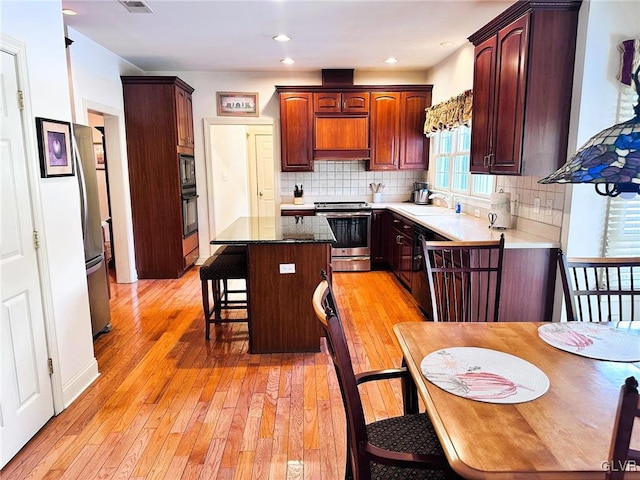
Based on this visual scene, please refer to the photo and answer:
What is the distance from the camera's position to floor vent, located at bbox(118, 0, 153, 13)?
3.11 meters

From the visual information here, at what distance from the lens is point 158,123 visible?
15.9 feet

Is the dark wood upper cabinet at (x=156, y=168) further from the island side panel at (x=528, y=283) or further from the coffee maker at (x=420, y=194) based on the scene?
the island side panel at (x=528, y=283)

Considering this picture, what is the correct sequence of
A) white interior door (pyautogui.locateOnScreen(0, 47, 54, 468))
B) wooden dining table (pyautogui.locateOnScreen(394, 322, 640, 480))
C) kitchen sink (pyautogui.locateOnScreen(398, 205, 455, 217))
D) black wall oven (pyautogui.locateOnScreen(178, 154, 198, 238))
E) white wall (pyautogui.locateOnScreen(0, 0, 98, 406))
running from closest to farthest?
wooden dining table (pyautogui.locateOnScreen(394, 322, 640, 480)), white interior door (pyautogui.locateOnScreen(0, 47, 54, 468)), white wall (pyautogui.locateOnScreen(0, 0, 98, 406)), kitchen sink (pyautogui.locateOnScreen(398, 205, 455, 217)), black wall oven (pyautogui.locateOnScreen(178, 154, 198, 238))

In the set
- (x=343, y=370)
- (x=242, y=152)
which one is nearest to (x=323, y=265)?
(x=343, y=370)

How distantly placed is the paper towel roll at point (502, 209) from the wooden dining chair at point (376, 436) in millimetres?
2271

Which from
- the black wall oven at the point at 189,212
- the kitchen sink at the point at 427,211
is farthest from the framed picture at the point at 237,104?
the kitchen sink at the point at 427,211

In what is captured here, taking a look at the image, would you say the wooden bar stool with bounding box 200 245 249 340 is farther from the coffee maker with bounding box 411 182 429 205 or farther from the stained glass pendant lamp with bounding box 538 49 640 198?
the coffee maker with bounding box 411 182 429 205

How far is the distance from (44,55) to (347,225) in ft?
12.1

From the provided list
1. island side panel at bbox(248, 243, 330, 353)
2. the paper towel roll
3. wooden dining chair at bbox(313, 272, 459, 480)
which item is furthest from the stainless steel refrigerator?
the paper towel roll

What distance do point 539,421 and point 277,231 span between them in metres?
2.49

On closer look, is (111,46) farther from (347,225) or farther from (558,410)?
(558,410)

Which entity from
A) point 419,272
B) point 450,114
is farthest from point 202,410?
point 450,114

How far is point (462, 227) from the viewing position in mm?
3535

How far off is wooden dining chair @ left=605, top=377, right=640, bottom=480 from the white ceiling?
10.6 feet
